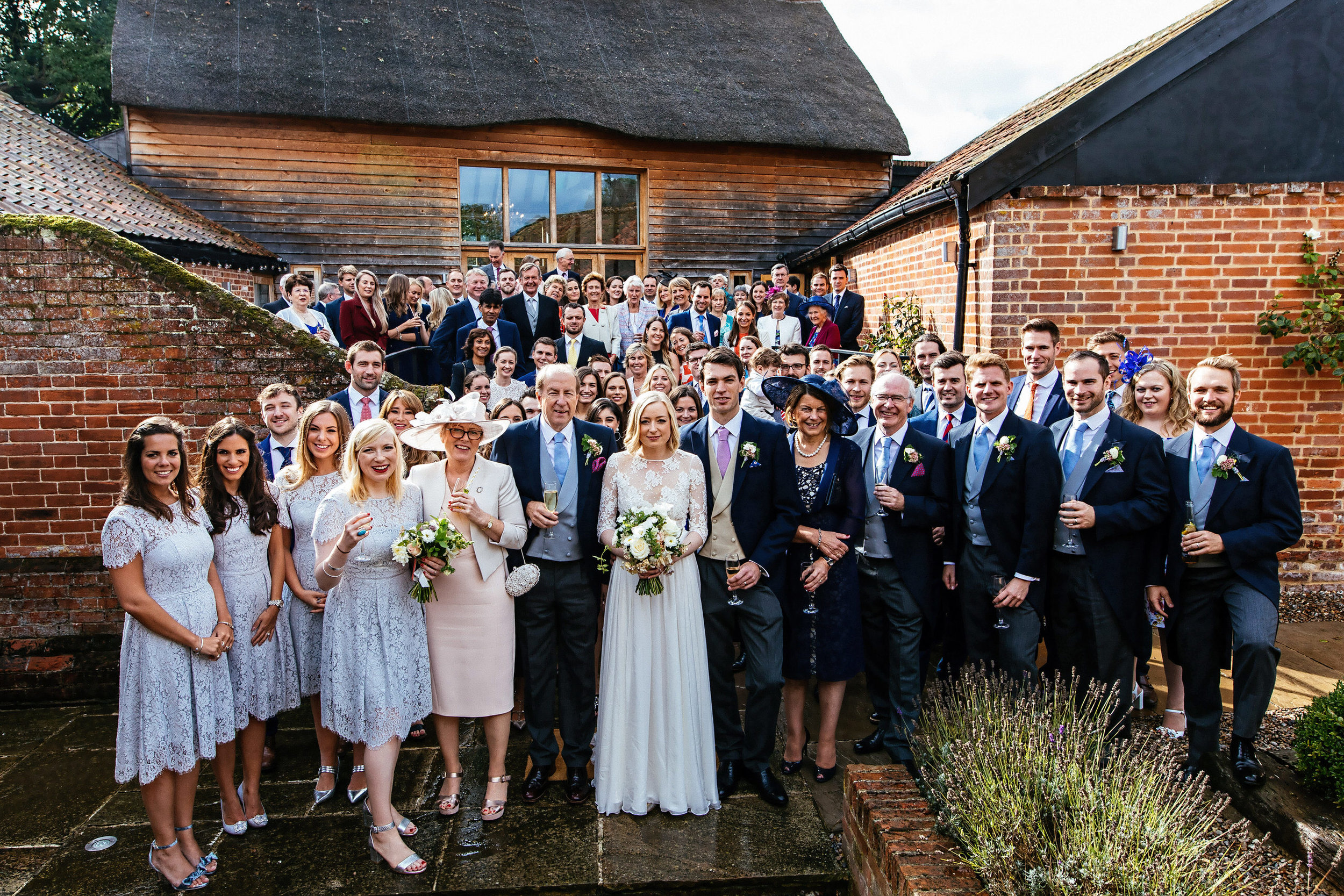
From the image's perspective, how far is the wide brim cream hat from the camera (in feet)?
13.3

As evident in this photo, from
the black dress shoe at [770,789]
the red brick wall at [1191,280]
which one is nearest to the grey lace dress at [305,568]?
the black dress shoe at [770,789]

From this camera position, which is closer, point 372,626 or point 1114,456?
point 372,626

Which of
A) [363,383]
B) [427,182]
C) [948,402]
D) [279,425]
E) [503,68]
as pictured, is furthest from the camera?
[503,68]

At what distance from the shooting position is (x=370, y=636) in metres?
3.86

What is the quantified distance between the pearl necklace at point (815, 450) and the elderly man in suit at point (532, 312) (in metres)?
4.44

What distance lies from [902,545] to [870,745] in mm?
1309

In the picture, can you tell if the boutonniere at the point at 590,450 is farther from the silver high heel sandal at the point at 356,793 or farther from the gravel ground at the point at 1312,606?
the gravel ground at the point at 1312,606

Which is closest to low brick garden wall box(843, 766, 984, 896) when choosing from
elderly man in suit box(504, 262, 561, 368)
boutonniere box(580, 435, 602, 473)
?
boutonniere box(580, 435, 602, 473)

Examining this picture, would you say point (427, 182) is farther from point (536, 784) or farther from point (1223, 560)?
Answer: point (1223, 560)

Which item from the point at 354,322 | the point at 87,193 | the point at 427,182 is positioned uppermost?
the point at 427,182

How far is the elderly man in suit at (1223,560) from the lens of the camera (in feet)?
13.7

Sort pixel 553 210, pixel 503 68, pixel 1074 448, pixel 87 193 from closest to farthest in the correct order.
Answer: pixel 1074 448 → pixel 87 193 → pixel 503 68 → pixel 553 210

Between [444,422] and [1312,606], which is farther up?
[444,422]

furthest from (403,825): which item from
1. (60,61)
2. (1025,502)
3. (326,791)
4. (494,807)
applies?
(60,61)
